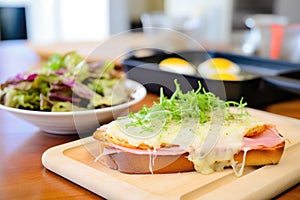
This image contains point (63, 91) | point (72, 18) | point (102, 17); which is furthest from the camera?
point (102, 17)

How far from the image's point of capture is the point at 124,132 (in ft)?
2.37

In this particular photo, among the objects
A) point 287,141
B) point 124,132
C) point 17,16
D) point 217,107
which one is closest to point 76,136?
point 124,132

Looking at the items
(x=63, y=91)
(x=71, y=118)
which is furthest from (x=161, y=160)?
(x=63, y=91)

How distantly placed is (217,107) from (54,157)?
321mm

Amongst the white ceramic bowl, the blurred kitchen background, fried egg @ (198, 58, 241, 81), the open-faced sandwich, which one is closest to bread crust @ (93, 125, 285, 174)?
the open-faced sandwich

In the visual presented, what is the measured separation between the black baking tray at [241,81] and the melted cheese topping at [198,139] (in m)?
0.19

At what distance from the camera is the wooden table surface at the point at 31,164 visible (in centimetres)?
66

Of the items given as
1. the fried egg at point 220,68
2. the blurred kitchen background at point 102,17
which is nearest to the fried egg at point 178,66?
the fried egg at point 220,68

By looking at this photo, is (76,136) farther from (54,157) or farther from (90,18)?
(90,18)

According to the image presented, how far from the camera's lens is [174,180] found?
667 mm

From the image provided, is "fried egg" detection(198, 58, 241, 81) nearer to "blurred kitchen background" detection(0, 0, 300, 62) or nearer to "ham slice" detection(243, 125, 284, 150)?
"ham slice" detection(243, 125, 284, 150)

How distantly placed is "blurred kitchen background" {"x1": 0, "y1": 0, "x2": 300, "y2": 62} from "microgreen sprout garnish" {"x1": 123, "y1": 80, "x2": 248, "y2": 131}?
3124 millimetres

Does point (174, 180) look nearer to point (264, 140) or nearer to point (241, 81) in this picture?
point (264, 140)

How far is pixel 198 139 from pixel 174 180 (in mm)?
82
